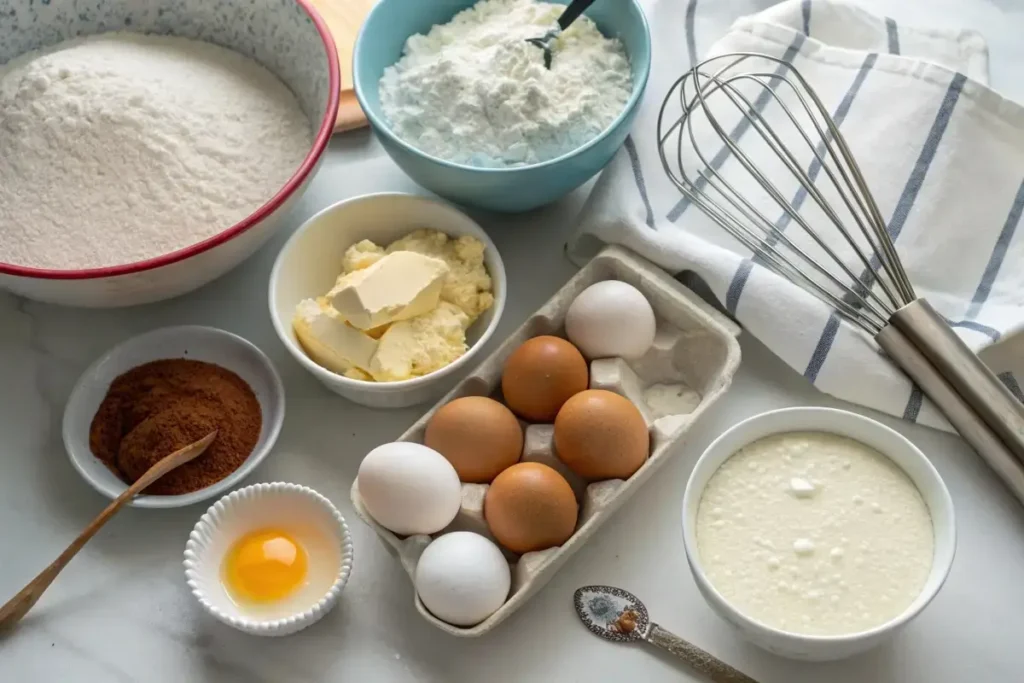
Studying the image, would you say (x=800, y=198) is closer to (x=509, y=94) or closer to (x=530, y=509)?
(x=509, y=94)

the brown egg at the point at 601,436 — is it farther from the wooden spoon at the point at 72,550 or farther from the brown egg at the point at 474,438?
the wooden spoon at the point at 72,550

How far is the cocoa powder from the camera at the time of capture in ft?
2.42

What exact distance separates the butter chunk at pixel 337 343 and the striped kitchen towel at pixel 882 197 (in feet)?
0.71

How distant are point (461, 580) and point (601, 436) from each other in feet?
0.46

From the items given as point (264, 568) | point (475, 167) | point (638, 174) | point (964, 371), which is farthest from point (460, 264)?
point (964, 371)

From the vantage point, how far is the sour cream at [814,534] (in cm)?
61

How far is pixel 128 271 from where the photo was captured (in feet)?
2.36

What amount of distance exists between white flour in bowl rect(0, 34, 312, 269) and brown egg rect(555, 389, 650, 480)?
0.32m

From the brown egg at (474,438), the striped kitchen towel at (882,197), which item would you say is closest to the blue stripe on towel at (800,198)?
the striped kitchen towel at (882,197)

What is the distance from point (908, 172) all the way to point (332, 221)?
0.49 m

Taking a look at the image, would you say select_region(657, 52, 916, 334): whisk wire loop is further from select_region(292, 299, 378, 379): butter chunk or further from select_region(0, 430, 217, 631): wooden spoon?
select_region(0, 430, 217, 631): wooden spoon

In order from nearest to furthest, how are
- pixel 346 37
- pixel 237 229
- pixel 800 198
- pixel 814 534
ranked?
pixel 814 534 < pixel 237 229 < pixel 800 198 < pixel 346 37

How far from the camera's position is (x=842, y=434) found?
67cm

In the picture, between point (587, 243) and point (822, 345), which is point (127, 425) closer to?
point (587, 243)
